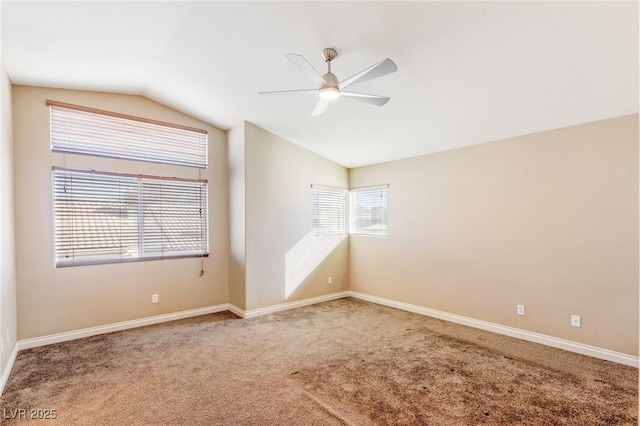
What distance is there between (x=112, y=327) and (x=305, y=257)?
2842 millimetres

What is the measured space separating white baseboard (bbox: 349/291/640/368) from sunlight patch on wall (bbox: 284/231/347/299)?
4.16ft

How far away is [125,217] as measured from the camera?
4.21 m

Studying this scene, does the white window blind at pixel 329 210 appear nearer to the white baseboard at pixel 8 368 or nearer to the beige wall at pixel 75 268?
the beige wall at pixel 75 268

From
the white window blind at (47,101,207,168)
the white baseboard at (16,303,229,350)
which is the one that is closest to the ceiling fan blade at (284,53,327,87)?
the white window blind at (47,101,207,168)

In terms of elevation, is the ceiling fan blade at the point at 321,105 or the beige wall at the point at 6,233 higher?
the ceiling fan blade at the point at 321,105

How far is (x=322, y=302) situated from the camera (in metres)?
5.48

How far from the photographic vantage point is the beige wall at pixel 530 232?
10.3 ft

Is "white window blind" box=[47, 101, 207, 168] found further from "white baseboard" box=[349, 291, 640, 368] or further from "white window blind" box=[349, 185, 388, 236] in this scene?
"white baseboard" box=[349, 291, 640, 368]

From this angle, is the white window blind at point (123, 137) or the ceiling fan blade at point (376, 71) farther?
the white window blind at point (123, 137)

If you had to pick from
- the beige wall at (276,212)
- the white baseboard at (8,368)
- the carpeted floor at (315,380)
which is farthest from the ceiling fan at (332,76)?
the white baseboard at (8,368)

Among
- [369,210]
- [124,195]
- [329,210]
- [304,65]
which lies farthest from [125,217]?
[369,210]

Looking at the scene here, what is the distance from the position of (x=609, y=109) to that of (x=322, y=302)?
176 inches

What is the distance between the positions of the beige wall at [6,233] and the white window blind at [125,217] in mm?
472

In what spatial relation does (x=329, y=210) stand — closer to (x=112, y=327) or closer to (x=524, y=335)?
(x=524, y=335)
